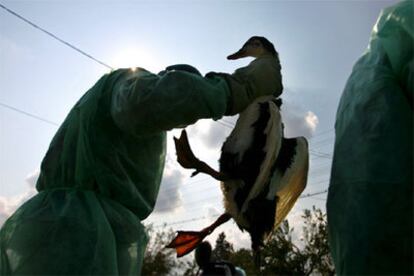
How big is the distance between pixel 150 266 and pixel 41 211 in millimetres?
22296

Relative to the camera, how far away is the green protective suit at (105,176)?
60.1 inches

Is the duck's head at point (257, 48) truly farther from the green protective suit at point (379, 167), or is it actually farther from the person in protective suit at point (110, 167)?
the green protective suit at point (379, 167)

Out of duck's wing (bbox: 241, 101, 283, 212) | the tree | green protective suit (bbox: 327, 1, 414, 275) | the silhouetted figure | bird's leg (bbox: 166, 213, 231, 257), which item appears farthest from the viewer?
the tree

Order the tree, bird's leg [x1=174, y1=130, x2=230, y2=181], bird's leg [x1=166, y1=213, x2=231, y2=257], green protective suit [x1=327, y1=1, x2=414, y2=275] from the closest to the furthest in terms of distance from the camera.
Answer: green protective suit [x1=327, y1=1, x2=414, y2=275], bird's leg [x1=174, y1=130, x2=230, y2=181], bird's leg [x1=166, y1=213, x2=231, y2=257], the tree

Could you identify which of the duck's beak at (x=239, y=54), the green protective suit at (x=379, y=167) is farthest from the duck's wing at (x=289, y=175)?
the duck's beak at (x=239, y=54)

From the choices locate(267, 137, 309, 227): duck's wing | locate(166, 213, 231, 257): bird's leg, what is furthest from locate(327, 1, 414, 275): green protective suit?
locate(166, 213, 231, 257): bird's leg

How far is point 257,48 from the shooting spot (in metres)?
1.75

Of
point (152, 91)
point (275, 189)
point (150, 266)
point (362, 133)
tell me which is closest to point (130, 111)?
point (152, 91)

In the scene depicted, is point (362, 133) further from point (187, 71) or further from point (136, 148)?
point (136, 148)

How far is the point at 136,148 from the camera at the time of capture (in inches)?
72.1

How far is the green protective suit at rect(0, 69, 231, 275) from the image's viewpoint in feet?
5.00

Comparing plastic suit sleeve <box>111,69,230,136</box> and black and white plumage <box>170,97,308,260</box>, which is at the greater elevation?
plastic suit sleeve <box>111,69,230,136</box>

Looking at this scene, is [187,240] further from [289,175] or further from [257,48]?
[257,48]

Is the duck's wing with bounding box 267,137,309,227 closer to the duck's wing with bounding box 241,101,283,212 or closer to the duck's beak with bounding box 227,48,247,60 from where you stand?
the duck's wing with bounding box 241,101,283,212
